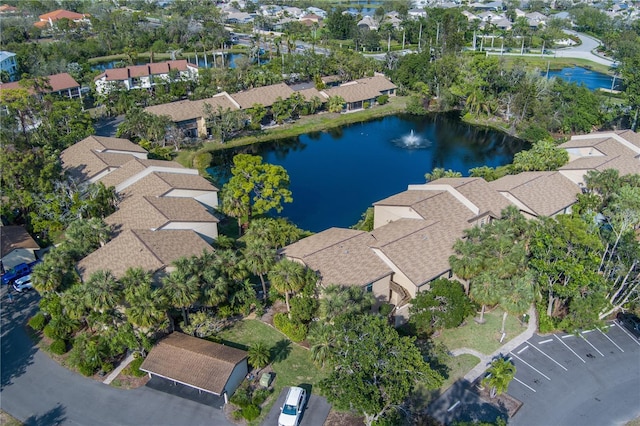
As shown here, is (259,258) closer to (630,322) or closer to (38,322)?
(38,322)

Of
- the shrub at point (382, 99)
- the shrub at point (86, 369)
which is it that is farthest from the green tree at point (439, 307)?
the shrub at point (382, 99)

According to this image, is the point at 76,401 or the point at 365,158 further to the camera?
the point at 365,158

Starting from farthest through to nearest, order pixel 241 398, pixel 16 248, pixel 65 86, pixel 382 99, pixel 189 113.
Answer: pixel 382 99 < pixel 65 86 < pixel 189 113 < pixel 16 248 < pixel 241 398

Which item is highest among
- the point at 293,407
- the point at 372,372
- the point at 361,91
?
the point at 372,372

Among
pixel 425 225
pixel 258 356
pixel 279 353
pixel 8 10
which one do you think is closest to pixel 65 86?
pixel 425 225

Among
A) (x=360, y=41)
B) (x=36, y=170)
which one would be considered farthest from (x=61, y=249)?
(x=360, y=41)

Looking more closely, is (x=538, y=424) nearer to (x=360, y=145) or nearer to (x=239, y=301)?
(x=239, y=301)

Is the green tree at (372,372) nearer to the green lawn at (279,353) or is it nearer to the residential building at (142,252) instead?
the green lawn at (279,353)

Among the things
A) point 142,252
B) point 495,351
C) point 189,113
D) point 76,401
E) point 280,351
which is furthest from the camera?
point 189,113
